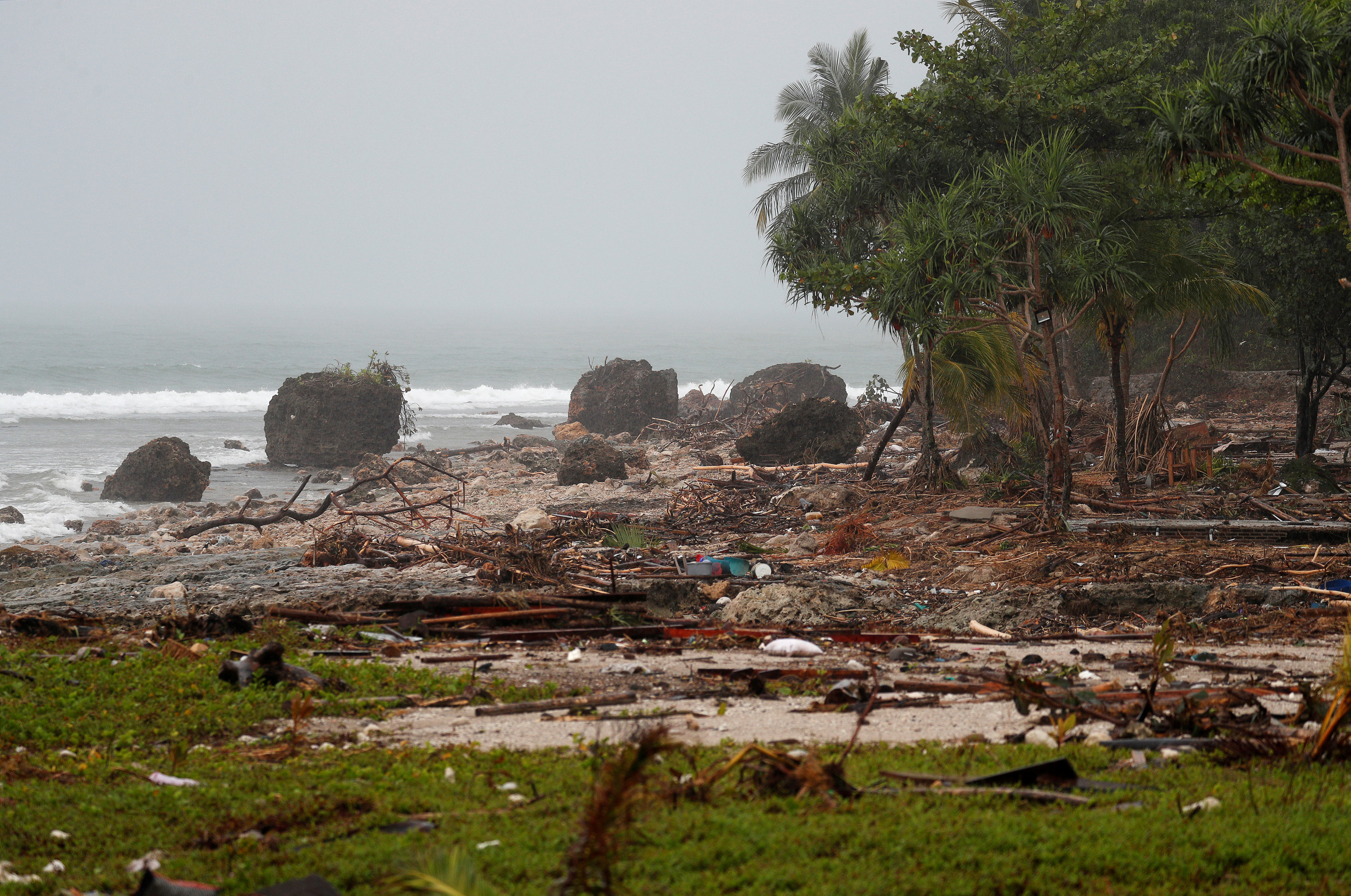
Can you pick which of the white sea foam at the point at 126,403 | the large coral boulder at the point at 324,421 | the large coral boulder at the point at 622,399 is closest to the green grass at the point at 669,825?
the large coral boulder at the point at 324,421

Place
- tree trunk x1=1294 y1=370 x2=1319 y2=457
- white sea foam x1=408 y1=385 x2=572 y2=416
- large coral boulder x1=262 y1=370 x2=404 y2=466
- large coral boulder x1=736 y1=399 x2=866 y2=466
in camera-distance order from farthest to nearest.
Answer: white sea foam x1=408 y1=385 x2=572 y2=416 < large coral boulder x1=262 y1=370 x2=404 y2=466 < large coral boulder x1=736 y1=399 x2=866 y2=466 < tree trunk x1=1294 y1=370 x2=1319 y2=457

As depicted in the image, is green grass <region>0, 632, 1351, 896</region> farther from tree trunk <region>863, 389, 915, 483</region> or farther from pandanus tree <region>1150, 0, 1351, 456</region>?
tree trunk <region>863, 389, 915, 483</region>

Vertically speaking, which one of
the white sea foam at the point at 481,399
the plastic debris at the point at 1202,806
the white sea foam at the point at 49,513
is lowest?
the white sea foam at the point at 49,513

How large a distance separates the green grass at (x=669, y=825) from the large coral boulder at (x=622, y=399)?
94.3ft

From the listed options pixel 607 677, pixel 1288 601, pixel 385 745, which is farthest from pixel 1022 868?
pixel 1288 601

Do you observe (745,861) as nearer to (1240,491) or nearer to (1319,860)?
(1319,860)

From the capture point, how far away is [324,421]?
1083 inches

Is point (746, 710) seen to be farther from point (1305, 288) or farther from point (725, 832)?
point (1305, 288)

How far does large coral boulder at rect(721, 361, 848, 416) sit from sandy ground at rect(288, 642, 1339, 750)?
92.0ft

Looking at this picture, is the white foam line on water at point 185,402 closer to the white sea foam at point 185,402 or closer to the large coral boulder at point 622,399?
the white sea foam at point 185,402

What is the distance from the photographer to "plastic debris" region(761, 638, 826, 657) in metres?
6.67

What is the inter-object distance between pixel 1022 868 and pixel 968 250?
31.2 ft

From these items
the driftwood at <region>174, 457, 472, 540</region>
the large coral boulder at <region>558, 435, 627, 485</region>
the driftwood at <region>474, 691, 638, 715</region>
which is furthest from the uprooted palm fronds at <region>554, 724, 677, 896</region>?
the large coral boulder at <region>558, 435, 627, 485</region>

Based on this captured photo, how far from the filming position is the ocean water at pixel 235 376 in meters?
27.1
